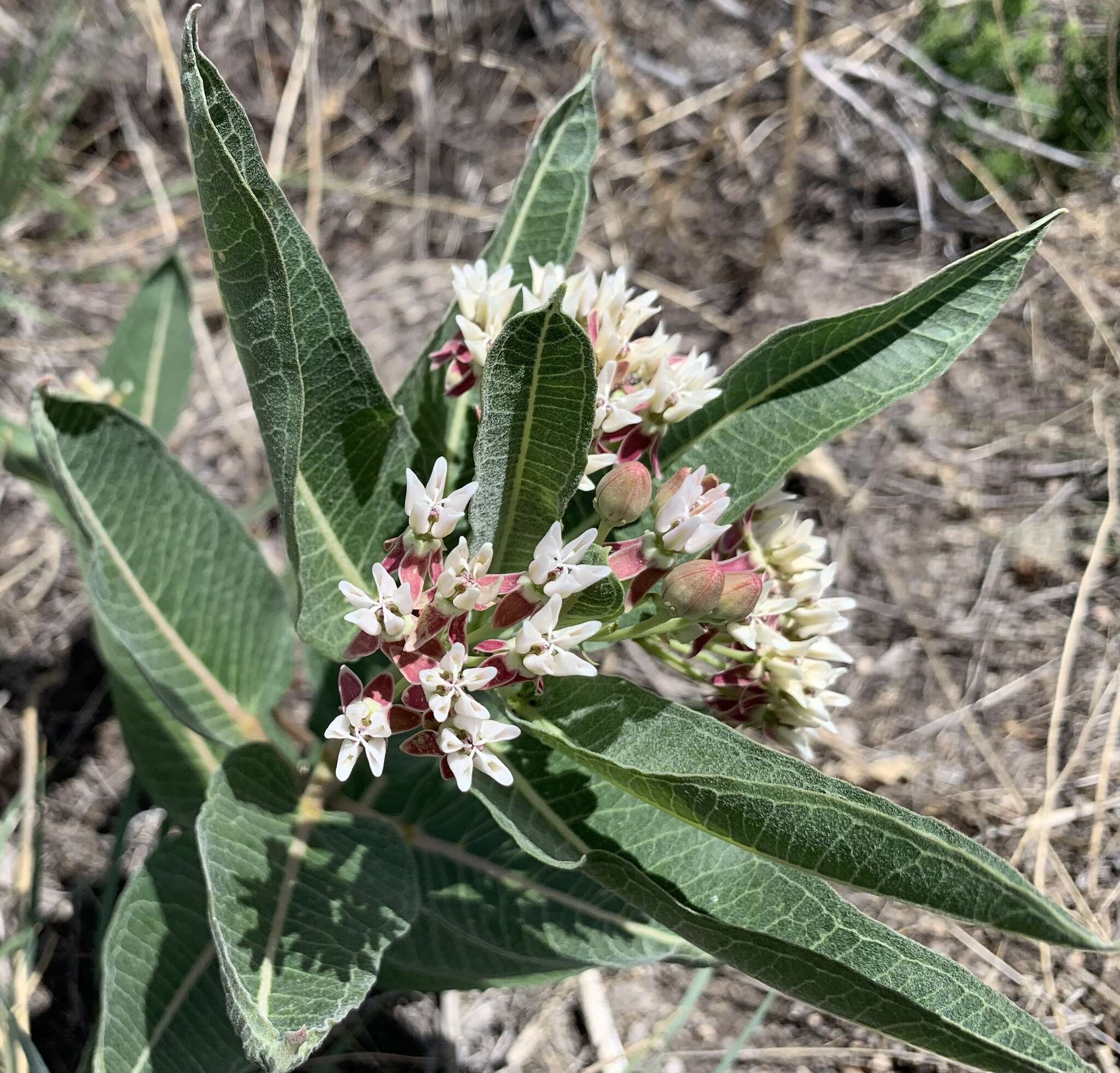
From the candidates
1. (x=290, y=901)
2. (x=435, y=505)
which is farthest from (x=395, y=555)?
(x=290, y=901)

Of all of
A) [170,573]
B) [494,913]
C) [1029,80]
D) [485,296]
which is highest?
[1029,80]

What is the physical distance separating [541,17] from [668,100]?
0.53m

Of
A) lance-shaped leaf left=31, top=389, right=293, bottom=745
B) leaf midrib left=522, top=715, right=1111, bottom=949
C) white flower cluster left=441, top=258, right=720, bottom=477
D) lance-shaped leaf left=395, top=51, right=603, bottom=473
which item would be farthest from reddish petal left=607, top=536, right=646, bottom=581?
lance-shaped leaf left=31, top=389, right=293, bottom=745

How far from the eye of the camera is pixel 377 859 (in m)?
1.47

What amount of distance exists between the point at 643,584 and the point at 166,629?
2.99 ft

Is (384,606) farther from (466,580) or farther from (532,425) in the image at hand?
(532,425)

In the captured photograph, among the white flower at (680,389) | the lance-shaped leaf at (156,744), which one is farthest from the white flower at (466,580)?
the lance-shaped leaf at (156,744)

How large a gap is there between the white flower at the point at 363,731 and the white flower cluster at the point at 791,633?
1.55 feet

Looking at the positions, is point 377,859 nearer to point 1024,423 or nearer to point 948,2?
point 1024,423

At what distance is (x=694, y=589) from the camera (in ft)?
3.73

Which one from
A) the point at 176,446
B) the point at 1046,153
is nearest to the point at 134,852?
the point at 176,446

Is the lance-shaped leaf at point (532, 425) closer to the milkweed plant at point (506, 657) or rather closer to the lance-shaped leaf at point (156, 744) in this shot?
the milkweed plant at point (506, 657)

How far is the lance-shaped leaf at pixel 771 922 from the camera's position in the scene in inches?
38.2

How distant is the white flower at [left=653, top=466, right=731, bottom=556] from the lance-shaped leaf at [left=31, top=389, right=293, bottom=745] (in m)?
0.82
